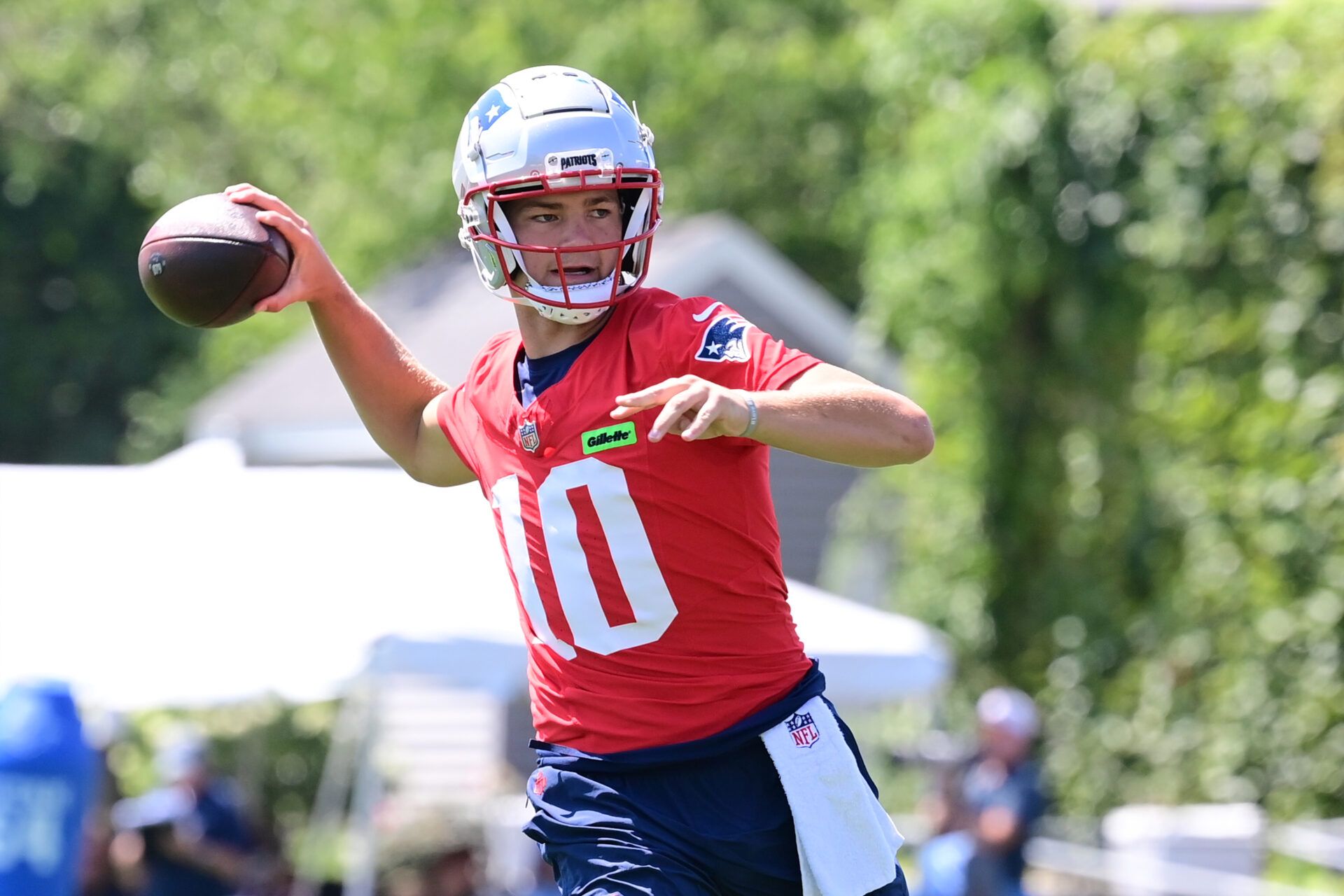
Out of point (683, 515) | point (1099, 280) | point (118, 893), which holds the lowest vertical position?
point (118, 893)

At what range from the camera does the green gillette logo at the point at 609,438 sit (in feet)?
11.8

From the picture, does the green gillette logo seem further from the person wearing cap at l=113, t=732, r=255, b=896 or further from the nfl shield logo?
the person wearing cap at l=113, t=732, r=255, b=896

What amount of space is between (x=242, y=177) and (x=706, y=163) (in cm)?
1205

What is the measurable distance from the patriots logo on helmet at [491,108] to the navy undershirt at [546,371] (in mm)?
478

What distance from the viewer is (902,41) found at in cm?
1656

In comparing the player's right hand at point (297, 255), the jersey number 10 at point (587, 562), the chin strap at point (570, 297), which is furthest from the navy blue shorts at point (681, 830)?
the player's right hand at point (297, 255)

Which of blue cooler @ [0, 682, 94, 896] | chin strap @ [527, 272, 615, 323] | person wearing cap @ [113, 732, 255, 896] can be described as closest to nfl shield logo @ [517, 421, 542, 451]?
chin strap @ [527, 272, 615, 323]

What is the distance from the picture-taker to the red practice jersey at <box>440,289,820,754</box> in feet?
11.9

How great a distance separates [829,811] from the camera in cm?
370

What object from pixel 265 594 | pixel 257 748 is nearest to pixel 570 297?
pixel 265 594

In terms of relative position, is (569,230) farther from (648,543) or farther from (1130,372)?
(1130,372)

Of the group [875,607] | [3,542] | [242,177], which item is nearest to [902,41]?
[875,607]

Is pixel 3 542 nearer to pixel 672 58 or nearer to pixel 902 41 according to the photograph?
pixel 902 41

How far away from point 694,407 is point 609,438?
1.35 ft
